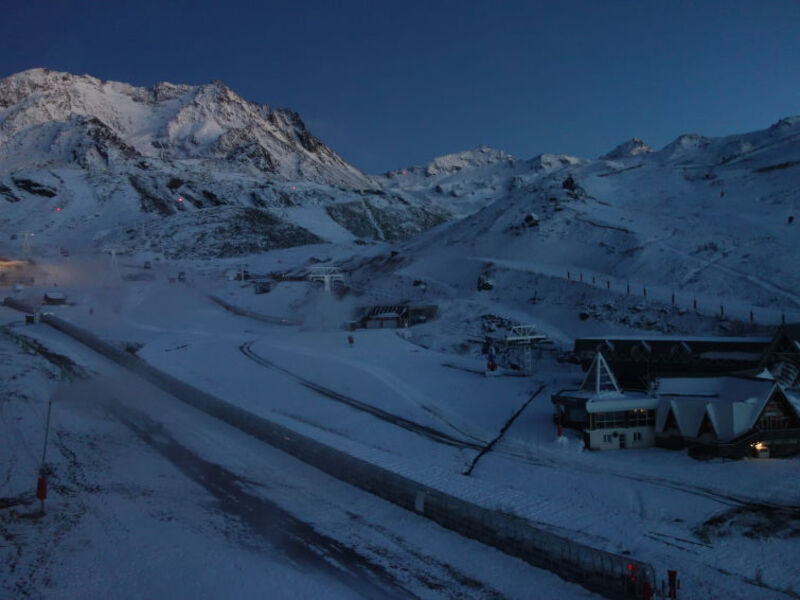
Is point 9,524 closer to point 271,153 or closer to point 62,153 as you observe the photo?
point 62,153

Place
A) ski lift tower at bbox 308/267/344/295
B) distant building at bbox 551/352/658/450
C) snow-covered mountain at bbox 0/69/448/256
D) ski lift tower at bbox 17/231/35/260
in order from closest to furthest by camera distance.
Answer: distant building at bbox 551/352/658/450
ski lift tower at bbox 308/267/344/295
ski lift tower at bbox 17/231/35/260
snow-covered mountain at bbox 0/69/448/256

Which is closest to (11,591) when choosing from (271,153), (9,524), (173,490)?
(9,524)

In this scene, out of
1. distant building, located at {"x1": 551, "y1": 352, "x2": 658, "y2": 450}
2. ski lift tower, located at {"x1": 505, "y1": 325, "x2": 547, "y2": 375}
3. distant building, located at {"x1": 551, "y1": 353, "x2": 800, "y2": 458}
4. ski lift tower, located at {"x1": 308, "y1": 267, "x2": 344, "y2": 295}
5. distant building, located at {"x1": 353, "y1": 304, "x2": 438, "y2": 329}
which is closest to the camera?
distant building, located at {"x1": 551, "y1": 353, "x2": 800, "y2": 458}

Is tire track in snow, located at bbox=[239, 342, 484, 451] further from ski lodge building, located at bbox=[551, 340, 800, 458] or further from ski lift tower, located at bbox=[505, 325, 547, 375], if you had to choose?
ski lift tower, located at bbox=[505, 325, 547, 375]

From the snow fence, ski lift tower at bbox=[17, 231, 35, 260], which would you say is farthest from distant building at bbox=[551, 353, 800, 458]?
ski lift tower at bbox=[17, 231, 35, 260]

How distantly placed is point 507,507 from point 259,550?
267 inches

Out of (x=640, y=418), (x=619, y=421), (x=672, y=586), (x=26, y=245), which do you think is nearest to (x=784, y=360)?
(x=640, y=418)

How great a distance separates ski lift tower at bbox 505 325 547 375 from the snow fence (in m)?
17.5

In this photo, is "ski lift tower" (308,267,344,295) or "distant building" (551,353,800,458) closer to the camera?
"distant building" (551,353,800,458)

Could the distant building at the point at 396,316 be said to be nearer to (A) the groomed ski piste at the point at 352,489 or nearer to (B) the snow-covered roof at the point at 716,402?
(A) the groomed ski piste at the point at 352,489

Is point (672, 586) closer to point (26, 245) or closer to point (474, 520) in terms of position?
point (474, 520)

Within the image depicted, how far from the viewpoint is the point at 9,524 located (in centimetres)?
1491

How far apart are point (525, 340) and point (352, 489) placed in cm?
2214

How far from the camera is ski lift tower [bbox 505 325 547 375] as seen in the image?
119 feet
